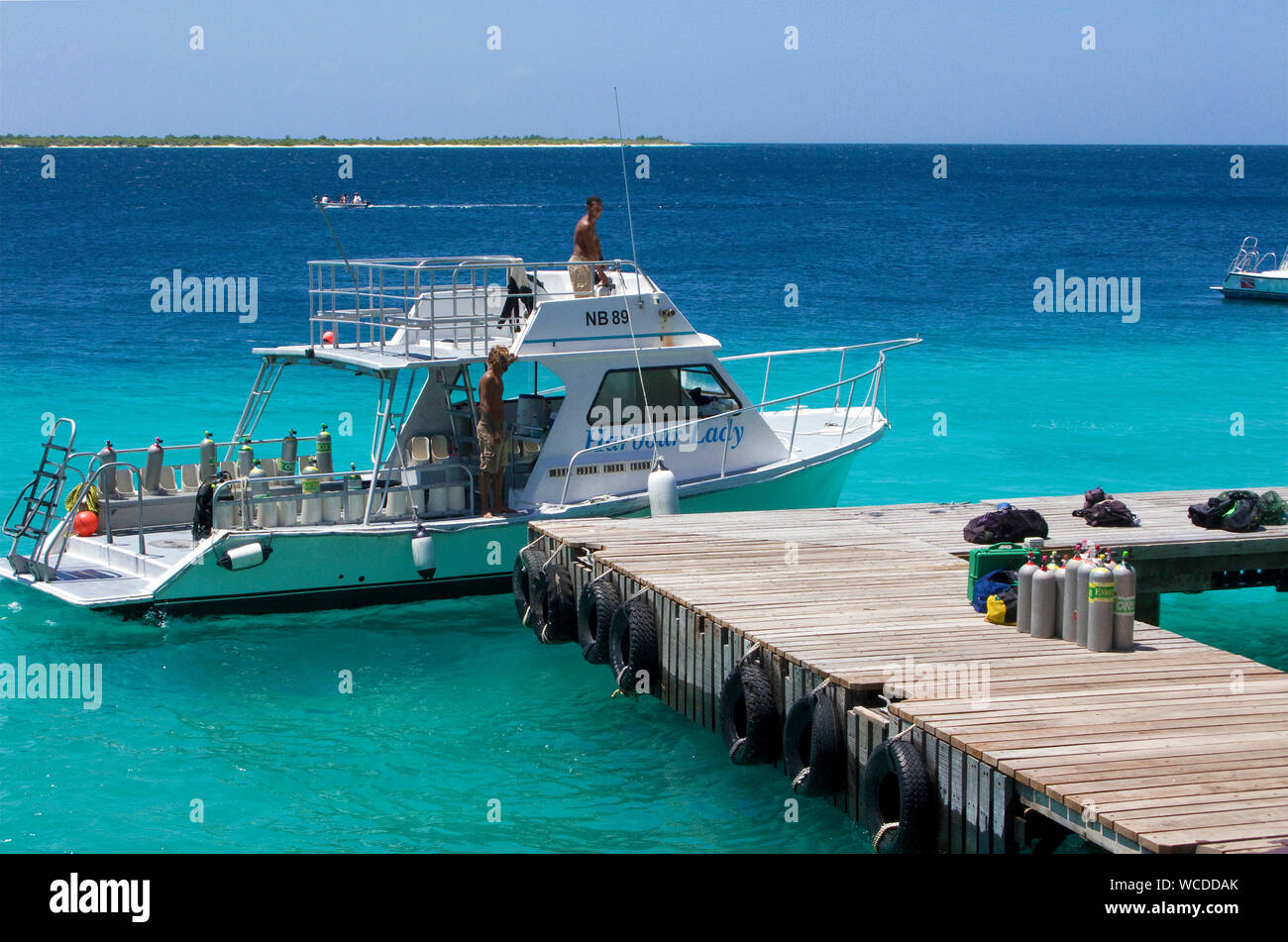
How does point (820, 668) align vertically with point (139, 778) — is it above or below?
above

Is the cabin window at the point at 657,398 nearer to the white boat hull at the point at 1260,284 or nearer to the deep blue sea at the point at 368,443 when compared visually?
the deep blue sea at the point at 368,443

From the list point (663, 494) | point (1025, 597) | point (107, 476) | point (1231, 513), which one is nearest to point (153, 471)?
point (107, 476)

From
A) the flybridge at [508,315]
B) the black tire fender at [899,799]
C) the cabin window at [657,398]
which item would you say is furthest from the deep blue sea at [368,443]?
the flybridge at [508,315]

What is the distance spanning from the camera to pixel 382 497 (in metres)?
14.3

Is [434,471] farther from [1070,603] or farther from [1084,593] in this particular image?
[1084,593]

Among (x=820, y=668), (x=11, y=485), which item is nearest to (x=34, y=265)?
(x=11, y=485)

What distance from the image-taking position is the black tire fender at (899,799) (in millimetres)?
8172

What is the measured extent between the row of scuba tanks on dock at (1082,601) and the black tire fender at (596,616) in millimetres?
3536

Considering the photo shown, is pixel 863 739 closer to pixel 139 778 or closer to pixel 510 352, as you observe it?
pixel 139 778

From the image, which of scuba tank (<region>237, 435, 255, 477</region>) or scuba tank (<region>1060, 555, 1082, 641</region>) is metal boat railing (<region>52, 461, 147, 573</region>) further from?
scuba tank (<region>1060, 555, 1082, 641</region>)

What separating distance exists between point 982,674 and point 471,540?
6.51 meters

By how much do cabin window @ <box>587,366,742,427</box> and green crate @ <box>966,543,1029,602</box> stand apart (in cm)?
508
